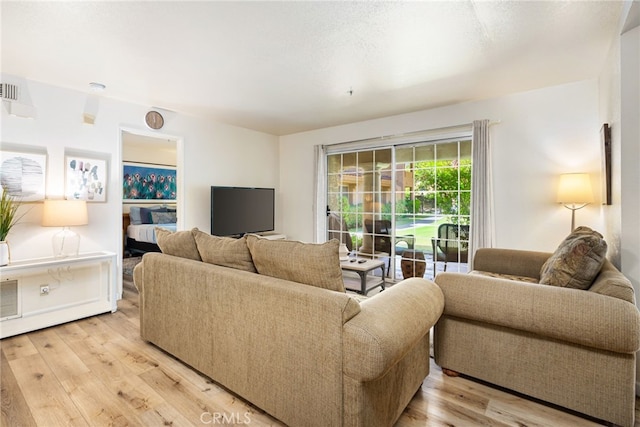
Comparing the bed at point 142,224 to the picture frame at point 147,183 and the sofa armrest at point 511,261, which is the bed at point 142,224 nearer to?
the picture frame at point 147,183

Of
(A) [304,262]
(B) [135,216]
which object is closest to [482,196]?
(A) [304,262]

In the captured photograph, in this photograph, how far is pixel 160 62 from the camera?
2.66 meters

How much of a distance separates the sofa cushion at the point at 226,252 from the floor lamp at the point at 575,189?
117 inches

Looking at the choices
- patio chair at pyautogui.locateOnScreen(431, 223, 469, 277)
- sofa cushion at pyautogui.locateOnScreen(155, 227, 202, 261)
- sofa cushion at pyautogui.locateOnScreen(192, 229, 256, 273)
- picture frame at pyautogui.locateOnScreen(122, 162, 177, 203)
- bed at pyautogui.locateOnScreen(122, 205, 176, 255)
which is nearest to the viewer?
sofa cushion at pyautogui.locateOnScreen(192, 229, 256, 273)

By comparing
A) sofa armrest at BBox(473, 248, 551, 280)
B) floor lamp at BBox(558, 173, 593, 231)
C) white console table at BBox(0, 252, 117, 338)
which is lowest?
white console table at BBox(0, 252, 117, 338)

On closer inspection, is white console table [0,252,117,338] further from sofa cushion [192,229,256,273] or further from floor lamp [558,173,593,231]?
floor lamp [558,173,593,231]

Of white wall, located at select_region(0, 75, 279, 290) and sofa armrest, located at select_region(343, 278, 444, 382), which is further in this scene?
white wall, located at select_region(0, 75, 279, 290)

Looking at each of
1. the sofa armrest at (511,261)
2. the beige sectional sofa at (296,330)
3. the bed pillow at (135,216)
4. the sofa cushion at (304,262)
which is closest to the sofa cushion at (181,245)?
the beige sectional sofa at (296,330)

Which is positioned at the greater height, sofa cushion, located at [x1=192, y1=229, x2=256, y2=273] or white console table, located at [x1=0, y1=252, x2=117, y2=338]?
sofa cushion, located at [x1=192, y1=229, x2=256, y2=273]

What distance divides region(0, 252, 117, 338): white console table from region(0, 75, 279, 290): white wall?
267 mm

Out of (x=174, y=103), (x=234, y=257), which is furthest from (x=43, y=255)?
(x=234, y=257)

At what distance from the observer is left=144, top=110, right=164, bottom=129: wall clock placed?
3.86m

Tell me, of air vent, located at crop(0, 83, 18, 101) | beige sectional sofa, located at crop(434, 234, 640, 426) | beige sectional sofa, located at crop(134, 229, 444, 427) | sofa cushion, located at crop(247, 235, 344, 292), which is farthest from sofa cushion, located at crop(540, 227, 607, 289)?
air vent, located at crop(0, 83, 18, 101)

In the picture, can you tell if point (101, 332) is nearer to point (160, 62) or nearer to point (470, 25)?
point (160, 62)
